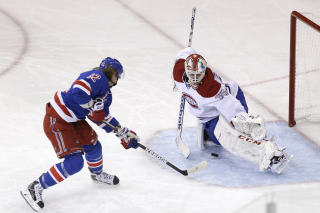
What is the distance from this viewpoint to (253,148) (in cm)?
371

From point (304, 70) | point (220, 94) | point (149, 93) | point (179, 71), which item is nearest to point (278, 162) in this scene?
point (220, 94)

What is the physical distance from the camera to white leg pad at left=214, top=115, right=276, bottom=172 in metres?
3.64

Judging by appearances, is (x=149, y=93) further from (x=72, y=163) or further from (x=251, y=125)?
(x=72, y=163)

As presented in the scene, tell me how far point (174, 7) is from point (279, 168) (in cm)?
393

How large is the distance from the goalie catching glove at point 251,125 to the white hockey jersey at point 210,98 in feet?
0.22

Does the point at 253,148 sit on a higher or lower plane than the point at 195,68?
lower

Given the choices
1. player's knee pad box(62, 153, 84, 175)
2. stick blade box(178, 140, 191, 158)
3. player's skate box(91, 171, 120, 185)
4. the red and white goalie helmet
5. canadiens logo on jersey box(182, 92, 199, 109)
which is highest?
the red and white goalie helmet

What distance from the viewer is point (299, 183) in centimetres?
363

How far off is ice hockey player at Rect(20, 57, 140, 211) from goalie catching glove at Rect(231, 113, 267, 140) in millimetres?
705

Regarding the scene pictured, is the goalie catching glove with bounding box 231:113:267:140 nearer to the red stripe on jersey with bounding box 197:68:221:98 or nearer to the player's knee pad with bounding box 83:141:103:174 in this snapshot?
the red stripe on jersey with bounding box 197:68:221:98

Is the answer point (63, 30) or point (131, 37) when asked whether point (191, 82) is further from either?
point (63, 30)

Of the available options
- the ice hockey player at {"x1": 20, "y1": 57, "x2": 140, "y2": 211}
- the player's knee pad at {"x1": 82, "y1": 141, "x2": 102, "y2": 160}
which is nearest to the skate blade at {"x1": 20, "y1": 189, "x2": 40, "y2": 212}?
the ice hockey player at {"x1": 20, "y1": 57, "x2": 140, "y2": 211}

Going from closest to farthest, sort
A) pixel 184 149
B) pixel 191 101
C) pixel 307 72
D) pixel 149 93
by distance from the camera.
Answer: pixel 191 101, pixel 184 149, pixel 149 93, pixel 307 72

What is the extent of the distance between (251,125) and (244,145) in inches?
7.6
